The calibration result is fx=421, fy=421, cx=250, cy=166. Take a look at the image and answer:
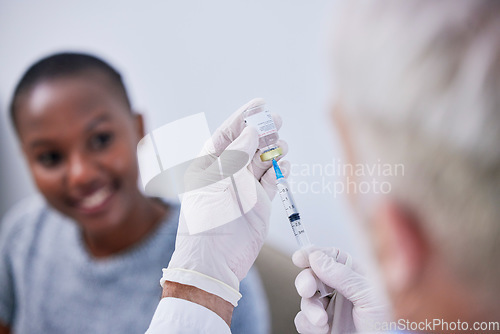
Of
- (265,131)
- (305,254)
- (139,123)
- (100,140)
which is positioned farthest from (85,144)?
(305,254)

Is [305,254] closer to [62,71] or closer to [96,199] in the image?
[96,199]

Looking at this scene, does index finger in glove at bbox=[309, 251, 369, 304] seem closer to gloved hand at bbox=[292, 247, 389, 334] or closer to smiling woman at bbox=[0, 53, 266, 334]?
gloved hand at bbox=[292, 247, 389, 334]

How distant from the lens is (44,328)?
1.26 m

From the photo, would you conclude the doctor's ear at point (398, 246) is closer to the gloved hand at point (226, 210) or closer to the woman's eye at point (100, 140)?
the gloved hand at point (226, 210)

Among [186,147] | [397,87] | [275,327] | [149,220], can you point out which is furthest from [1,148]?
[397,87]

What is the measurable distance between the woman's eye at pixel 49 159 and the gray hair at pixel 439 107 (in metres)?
0.89

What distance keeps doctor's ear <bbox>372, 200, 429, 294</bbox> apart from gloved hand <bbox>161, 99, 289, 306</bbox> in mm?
376

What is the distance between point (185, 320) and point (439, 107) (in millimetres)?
691

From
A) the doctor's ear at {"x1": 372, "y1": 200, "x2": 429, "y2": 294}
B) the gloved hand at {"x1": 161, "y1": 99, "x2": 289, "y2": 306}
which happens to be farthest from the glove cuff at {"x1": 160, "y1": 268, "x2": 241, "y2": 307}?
the doctor's ear at {"x1": 372, "y1": 200, "x2": 429, "y2": 294}

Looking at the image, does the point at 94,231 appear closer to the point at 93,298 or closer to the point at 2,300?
the point at 93,298

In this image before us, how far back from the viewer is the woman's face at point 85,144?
46.3 inches

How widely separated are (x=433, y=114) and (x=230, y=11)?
74 cm

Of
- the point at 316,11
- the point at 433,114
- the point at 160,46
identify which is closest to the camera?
the point at 433,114

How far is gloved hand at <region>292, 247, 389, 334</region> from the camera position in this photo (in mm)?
980
